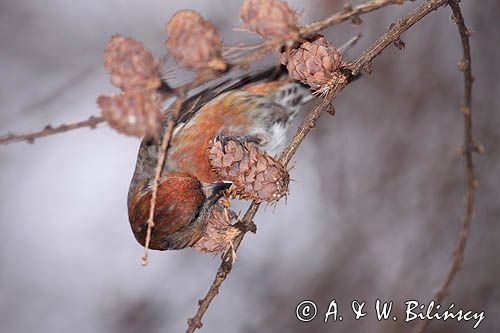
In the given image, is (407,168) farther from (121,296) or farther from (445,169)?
(121,296)

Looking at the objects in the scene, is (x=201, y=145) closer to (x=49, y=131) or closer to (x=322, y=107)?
(x=322, y=107)

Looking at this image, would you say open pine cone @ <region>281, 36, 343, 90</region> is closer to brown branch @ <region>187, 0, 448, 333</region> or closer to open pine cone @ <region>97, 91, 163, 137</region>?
brown branch @ <region>187, 0, 448, 333</region>

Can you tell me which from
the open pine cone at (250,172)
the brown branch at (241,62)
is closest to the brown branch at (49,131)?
the brown branch at (241,62)

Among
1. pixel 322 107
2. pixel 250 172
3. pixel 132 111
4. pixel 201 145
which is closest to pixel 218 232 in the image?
pixel 250 172

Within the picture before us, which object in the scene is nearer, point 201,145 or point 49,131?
point 49,131

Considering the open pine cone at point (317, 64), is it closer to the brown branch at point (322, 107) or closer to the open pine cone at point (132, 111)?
the brown branch at point (322, 107)

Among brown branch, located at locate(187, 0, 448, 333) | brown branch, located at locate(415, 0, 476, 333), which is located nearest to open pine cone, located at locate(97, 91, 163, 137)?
brown branch, located at locate(187, 0, 448, 333)
